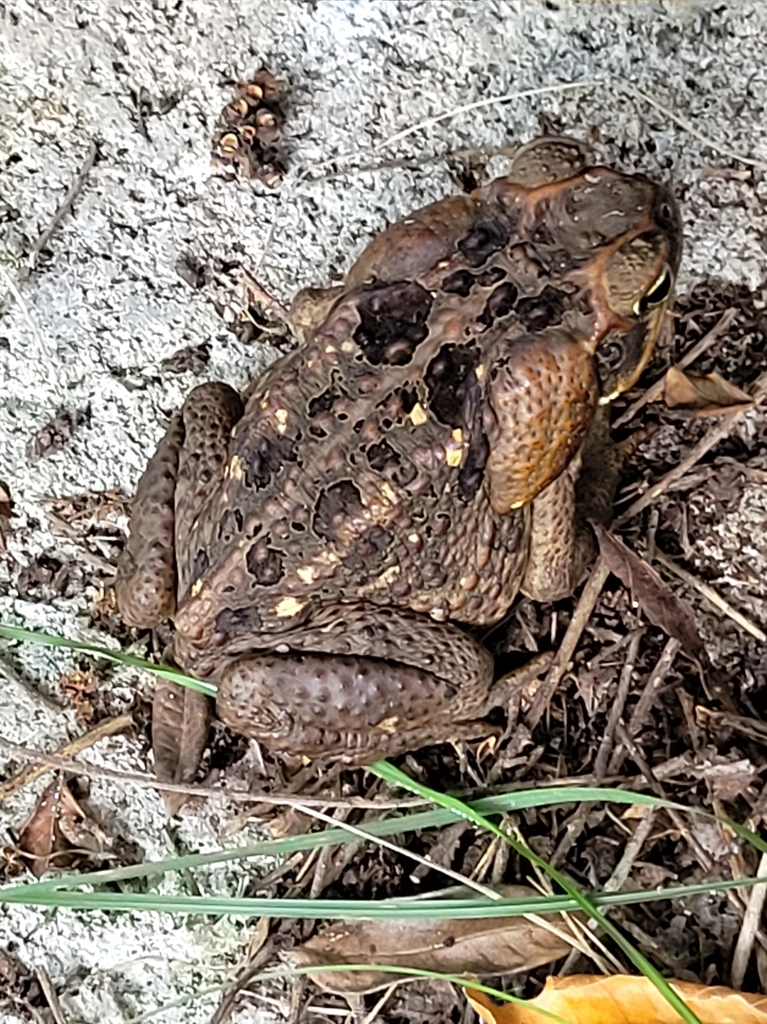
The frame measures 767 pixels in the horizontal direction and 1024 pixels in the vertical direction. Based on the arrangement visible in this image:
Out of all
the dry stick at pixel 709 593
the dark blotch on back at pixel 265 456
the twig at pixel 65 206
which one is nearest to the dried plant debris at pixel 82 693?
the dark blotch on back at pixel 265 456

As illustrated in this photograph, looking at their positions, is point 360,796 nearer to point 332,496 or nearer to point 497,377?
point 332,496

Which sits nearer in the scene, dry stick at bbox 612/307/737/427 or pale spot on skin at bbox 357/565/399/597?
pale spot on skin at bbox 357/565/399/597

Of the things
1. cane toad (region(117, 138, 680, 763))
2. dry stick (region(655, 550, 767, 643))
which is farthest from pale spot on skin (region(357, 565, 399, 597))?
dry stick (region(655, 550, 767, 643))

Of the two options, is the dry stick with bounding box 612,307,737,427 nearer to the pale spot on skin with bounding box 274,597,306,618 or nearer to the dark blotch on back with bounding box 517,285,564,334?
the dark blotch on back with bounding box 517,285,564,334

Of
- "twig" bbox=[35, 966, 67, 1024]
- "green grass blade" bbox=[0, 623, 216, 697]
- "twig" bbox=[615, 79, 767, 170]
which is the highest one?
"twig" bbox=[615, 79, 767, 170]

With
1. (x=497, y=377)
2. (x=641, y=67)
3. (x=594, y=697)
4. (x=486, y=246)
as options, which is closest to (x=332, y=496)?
(x=497, y=377)

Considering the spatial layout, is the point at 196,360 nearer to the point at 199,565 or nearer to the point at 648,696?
the point at 199,565

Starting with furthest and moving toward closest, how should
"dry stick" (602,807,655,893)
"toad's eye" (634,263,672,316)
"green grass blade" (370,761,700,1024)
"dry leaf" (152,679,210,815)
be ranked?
"dry leaf" (152,679,210,815) → "dry stick" (602,807,655,893) → "green grass blade" (370,761,700,1024) → "toad's eye" (634,263,672,316)

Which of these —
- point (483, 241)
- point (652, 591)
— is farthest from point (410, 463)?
point (652, 591)
